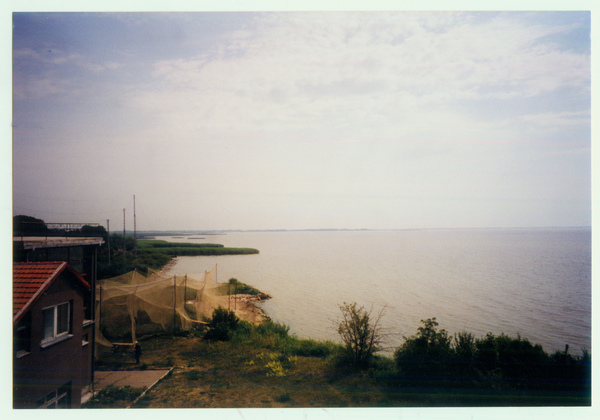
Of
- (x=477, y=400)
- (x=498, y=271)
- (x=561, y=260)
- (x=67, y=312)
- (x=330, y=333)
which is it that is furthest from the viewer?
(x=561, y=260)

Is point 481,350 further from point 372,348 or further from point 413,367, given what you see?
point 372,348

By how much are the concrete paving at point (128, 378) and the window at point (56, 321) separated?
1.21 meters

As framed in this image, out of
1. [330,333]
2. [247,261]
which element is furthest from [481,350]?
[247,261]

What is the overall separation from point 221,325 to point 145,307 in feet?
4.96

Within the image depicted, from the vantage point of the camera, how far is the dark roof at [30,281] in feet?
8.86

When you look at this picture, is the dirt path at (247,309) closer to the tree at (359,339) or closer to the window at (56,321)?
the tree at (359,339)

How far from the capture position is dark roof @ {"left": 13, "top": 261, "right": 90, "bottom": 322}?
8.86 feet

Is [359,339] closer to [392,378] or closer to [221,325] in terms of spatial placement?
[392,378]

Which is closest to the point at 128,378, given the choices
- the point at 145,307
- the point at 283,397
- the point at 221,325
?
the point at 145,307

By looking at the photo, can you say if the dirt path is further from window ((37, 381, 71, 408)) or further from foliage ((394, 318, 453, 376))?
foliage ((394, 318, 453, 376))

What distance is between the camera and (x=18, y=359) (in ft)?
8.88

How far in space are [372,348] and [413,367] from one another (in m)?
0.85

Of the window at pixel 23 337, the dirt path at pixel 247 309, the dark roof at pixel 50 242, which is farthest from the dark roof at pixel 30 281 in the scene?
the dirt path at pixel 247 309

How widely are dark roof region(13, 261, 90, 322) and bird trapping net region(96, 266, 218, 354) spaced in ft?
8.33
